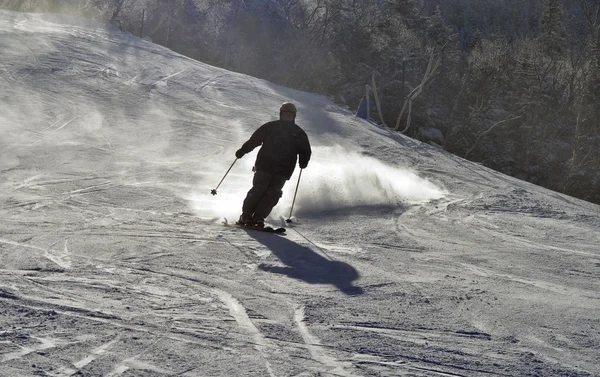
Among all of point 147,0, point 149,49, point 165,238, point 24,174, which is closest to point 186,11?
point 147,0

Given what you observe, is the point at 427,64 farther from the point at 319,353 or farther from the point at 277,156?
the point at 319,353

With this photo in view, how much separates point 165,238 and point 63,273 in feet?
6.40

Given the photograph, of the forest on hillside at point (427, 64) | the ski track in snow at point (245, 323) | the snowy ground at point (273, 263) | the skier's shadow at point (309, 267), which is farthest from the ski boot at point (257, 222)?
the forest on hillside at point (427, 64)

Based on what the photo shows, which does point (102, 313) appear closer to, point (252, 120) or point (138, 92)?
point (252, 120)

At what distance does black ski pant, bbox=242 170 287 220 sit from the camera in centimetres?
899

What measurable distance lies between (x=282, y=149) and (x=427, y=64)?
42.3 m

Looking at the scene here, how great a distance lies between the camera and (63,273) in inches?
223

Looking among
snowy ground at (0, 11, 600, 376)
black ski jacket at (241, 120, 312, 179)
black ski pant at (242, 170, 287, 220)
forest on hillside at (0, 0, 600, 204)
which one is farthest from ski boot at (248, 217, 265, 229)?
forest on hillside at (0, 0, 600, 204)

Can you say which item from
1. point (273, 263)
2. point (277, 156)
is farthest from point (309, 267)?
point (277, 156)

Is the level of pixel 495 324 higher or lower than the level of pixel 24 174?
higher

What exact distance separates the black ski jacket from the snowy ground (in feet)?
2.53

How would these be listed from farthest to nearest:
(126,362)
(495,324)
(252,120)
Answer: (252,120)
(495,324)
(126,362)

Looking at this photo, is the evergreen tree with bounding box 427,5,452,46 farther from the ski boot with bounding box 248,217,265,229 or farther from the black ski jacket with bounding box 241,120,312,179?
the ski boot with bounding box 248,217,265,229

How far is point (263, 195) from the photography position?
9102 millimetres
